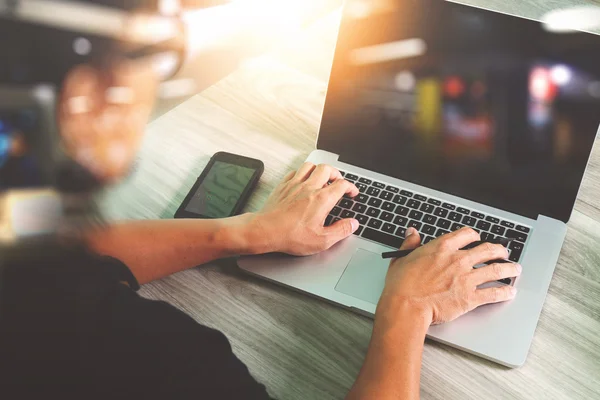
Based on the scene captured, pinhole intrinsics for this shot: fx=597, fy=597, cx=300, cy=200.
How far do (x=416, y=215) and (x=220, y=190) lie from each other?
1.03 feet

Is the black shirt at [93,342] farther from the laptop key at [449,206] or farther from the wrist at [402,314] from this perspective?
the laptop key at [449,206]

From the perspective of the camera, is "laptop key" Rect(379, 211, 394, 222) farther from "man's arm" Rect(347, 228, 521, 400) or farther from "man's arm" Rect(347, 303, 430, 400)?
"man's arm" Rect(347, 303, 430, 400)

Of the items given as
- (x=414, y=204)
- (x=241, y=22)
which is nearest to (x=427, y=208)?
(x=414, y=204)

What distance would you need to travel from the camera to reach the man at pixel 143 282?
52 cm

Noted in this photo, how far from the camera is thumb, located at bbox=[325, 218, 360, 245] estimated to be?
2.85ft

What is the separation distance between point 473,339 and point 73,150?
1.73ft

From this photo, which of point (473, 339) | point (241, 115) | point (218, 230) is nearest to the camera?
point (473, 339)

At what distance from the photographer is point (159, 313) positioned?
0.66 meters

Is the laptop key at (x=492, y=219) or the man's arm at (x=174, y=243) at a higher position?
the laptop key at (x=492, y=219)

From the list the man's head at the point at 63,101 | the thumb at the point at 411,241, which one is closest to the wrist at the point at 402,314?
the thumb at the point at 411,241

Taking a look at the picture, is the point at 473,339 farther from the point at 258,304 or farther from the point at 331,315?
the point at 258,304

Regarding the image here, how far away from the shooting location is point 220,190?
96 cm

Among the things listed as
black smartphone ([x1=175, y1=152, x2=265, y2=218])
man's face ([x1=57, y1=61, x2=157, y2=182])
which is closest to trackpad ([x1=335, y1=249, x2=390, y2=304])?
black smartphone ([x1=175, y1=152, x2=265, y2=218])

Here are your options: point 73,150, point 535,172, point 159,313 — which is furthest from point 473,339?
point 73,150
